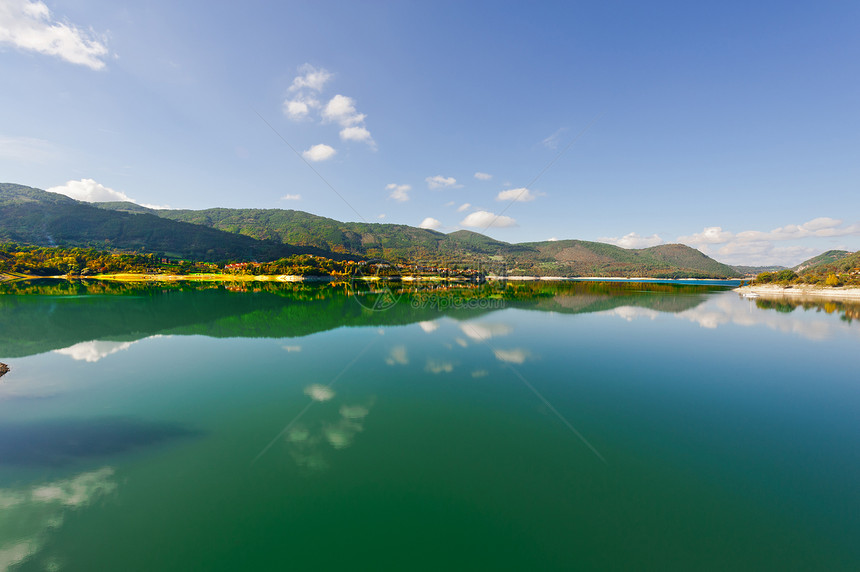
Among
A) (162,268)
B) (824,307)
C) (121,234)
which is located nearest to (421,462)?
(824,307)

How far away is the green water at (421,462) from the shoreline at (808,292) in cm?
7635

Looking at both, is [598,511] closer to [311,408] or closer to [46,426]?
[311,408]

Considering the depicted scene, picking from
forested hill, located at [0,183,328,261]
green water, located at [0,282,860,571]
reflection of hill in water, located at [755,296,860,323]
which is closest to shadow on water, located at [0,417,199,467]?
green water, located at [0,282,860,571]

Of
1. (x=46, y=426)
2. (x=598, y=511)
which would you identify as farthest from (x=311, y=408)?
(x=598, y=511)

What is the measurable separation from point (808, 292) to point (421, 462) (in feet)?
361

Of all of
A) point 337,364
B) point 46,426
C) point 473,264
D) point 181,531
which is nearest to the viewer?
point 181,531

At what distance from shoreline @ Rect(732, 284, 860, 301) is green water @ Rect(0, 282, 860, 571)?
76345 millimetres

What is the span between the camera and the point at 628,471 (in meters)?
6.55

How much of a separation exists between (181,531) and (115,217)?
239m

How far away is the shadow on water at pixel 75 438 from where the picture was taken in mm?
6727

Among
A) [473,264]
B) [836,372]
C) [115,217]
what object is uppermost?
[115,217]

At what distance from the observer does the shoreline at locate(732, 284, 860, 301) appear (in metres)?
59.8

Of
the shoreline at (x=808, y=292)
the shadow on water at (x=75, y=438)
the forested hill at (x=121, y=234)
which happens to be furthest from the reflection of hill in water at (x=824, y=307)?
the forested hill at (x=121, y=234)

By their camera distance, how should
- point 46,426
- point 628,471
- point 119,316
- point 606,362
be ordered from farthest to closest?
point 119,316 → point 606,362 → point 46,426 → point 628,471
